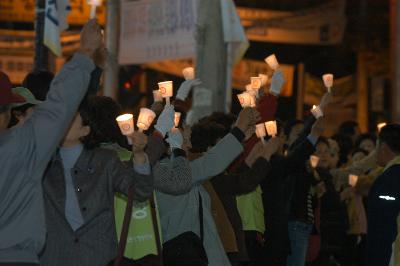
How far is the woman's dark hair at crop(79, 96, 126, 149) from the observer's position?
4.97 meters

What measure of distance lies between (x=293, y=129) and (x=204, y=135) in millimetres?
3153

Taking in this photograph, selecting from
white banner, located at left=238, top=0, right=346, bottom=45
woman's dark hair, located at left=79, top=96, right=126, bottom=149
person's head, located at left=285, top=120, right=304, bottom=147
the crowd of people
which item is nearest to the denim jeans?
the crowd of people

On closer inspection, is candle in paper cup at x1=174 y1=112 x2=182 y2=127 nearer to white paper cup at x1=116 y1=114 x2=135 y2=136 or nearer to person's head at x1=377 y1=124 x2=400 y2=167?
white paper cup at x1=116 y1=114 x2=135 y2=136

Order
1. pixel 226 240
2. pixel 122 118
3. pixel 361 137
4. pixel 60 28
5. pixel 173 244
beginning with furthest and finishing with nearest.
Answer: pixel 361 137 < pixel 60 28 < pixel 226 240 < pixel 173 244 < pixel 122 118

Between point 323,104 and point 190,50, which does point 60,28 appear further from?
point 323,104

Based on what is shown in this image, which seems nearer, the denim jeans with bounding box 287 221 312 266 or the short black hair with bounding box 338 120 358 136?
the denim jeans with bounding box 287 221 312 266

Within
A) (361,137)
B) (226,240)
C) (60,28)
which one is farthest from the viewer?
(361,137)

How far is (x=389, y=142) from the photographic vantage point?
7789 mm

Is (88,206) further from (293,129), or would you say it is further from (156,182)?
(293,129)

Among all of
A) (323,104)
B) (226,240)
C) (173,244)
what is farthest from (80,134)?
(323,104)

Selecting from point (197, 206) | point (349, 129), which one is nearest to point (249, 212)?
point (197, 206)

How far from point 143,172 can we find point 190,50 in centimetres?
809

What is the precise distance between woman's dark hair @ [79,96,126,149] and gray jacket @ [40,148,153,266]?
0.20m

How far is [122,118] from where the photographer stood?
4.72m
